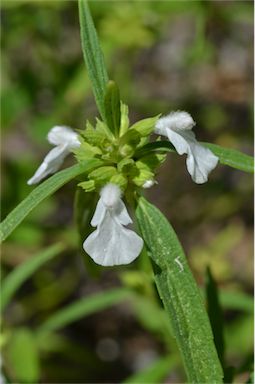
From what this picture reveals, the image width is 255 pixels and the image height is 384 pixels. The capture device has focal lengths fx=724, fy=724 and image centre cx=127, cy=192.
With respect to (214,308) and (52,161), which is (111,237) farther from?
(214,308)

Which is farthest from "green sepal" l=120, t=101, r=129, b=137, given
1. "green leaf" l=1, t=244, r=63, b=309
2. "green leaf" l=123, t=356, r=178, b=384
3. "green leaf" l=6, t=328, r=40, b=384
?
"green leaf" l=6, t=328, r=40, b=384

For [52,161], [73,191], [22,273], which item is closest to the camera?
[52,161]

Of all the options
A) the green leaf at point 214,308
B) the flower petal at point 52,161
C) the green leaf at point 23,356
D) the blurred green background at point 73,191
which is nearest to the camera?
the flower petal at point 52,161

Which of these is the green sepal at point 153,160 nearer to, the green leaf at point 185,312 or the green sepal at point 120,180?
the green sepal at point 120,180

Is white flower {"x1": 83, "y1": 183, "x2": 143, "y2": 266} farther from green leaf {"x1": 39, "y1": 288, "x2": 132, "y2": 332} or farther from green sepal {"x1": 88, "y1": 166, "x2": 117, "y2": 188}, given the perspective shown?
green leaf {"x1": 39, "y1": 288, "x2": 132, "y2": 332}

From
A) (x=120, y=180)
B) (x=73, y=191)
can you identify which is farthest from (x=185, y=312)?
(x=73, y=191)

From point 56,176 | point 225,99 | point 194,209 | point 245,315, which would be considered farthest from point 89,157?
point 225,99

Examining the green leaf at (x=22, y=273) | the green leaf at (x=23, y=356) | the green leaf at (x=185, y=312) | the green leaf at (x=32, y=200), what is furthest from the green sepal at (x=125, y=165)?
the green leaf at (x=23, y=356)
